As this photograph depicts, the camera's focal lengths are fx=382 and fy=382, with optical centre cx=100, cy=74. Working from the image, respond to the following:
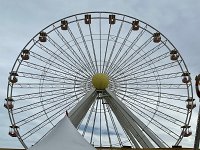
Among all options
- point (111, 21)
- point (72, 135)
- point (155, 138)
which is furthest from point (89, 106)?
point (72, 135)

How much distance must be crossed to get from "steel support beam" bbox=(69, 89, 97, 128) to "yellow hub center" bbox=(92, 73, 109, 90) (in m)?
0.54

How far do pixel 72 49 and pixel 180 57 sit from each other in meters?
7.82

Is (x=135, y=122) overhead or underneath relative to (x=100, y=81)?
underneath

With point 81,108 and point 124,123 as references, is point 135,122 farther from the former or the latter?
point 81,108

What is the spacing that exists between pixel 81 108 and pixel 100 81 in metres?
2.37

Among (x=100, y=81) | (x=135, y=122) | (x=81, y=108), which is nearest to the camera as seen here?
(x=135, y=122)

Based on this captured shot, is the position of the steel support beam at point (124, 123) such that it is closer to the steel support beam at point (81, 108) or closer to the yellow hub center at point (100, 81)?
the yellow hub center at point (100, 81)

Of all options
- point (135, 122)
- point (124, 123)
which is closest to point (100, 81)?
point (124, 123)

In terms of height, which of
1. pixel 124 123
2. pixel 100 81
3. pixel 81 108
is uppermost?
pixel 100 81

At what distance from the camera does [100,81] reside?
26141mm

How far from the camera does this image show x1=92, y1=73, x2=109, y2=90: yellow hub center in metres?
26.1

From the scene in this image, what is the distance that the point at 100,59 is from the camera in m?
26.5

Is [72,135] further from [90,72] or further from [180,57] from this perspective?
[180,57]

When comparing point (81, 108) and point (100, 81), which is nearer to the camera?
point (81, 108)
